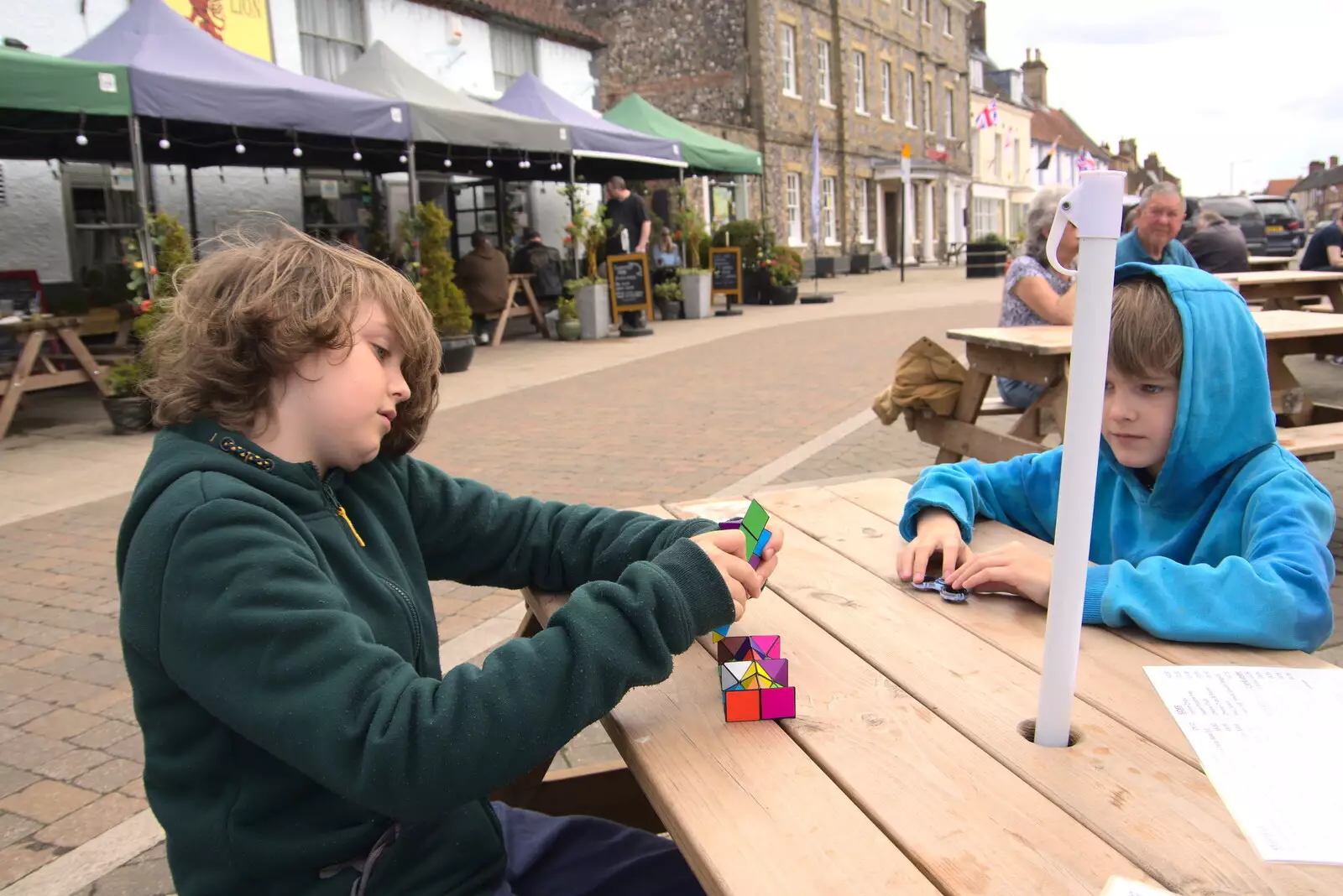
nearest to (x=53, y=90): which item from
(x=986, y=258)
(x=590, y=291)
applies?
(x=590, y=291)

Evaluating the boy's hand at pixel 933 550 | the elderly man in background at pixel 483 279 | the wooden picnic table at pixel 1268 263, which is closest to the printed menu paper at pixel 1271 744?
the boy's hand at pixel 933 550

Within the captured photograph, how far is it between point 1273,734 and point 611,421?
6399mm

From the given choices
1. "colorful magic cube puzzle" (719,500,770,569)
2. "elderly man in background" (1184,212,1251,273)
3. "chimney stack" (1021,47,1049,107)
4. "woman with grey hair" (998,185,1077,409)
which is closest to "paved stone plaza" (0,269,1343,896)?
"woman with grey hair" (998,185,1077,409)

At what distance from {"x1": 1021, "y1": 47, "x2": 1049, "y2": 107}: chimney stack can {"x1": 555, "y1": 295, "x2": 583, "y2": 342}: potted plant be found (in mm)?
48063

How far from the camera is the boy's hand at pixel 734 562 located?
1.36 metres

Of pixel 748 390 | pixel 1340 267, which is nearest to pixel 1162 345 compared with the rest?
pixel 748 390

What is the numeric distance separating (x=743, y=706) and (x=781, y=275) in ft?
58.8

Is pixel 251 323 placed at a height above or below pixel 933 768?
above

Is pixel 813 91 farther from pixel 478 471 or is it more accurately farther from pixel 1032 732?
pixel 1032 732

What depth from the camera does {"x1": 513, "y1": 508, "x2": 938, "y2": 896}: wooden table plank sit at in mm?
955

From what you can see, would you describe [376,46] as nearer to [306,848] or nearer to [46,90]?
[46,90]

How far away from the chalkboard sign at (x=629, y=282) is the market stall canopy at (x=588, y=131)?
135 cm

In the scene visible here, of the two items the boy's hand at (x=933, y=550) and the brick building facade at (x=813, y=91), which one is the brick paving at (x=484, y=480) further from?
the brick building facade at (x=813, y=91)

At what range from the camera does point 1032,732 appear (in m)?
1.23
